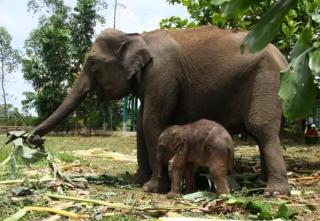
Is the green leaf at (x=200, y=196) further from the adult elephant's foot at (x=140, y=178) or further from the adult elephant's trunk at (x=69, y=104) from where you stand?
the adult elephant's trunk at (x=69, y=104)

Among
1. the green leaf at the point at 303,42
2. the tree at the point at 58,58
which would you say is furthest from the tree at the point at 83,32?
the green leaf at the point at 303,42

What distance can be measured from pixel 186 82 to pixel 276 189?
6.62ft

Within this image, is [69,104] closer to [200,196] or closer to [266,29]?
[200,196]

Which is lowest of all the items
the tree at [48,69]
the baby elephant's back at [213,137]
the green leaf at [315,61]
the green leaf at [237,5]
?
the baby elephant's back at [213,137]

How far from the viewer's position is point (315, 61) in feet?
3.20

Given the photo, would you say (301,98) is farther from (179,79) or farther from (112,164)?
(112,164)

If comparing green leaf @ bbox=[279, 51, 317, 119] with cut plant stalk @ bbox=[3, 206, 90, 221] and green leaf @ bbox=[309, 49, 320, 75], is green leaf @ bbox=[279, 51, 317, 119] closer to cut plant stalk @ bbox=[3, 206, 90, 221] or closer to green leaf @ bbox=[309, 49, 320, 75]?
green leaf @ bbox=[309, 49, 320, 75]

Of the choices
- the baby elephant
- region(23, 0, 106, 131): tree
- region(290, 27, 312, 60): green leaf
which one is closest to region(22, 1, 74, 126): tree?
region(23, 0, 106, 131): tree

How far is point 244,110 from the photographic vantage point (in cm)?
691

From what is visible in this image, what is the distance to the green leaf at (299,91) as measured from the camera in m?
1.00

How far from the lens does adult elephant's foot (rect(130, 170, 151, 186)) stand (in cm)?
755

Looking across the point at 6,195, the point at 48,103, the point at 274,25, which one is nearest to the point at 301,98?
the point at 274,25

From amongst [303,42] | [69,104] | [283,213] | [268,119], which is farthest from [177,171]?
[303,42]

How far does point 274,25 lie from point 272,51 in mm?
6147
